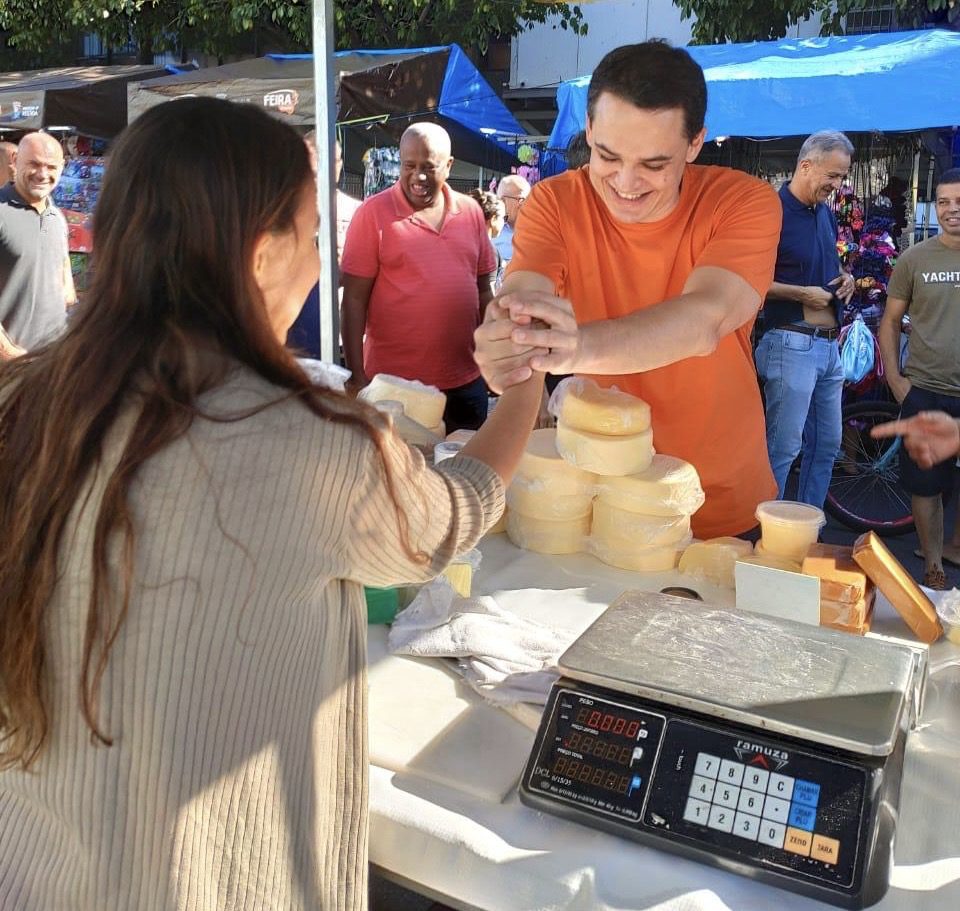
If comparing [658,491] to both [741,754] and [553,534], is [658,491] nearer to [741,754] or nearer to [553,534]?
Result: [553,534]

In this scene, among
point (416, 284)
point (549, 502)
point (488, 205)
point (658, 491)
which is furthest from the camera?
point (488, 205)

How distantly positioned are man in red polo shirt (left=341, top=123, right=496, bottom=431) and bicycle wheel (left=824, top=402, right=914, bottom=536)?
265cm

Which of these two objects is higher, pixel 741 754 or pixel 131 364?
pixel 131 364

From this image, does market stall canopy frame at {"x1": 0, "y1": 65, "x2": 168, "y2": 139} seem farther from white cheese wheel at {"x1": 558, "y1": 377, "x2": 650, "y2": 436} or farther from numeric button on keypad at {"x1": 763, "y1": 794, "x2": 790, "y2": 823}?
numeric button on keypad at {"x1": 763, "y1": 794, "x2": 790, "y2": 823}

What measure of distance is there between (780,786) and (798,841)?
6 cm

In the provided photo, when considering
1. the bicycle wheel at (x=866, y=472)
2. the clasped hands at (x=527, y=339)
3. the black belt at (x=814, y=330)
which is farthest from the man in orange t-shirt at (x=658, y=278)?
the bicycle wheel at (x=866, y=472)

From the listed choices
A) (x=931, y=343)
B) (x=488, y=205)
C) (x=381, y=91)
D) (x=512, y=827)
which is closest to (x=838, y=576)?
(x=512, y=827)

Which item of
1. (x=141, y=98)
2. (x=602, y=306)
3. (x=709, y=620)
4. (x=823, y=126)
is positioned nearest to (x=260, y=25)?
(x=141, y=98)

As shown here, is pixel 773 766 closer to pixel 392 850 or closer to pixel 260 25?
pixel 392 850

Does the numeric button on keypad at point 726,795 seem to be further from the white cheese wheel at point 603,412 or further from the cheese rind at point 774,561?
the white cheese wheel at point 603,412

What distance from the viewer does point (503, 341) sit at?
168cm

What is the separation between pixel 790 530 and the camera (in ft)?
5.94

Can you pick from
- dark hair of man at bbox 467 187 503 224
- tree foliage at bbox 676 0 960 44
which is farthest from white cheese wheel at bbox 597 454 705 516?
tree foliage at bbox 676 0 960 44

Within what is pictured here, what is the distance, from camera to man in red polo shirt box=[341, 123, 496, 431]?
3895mm
